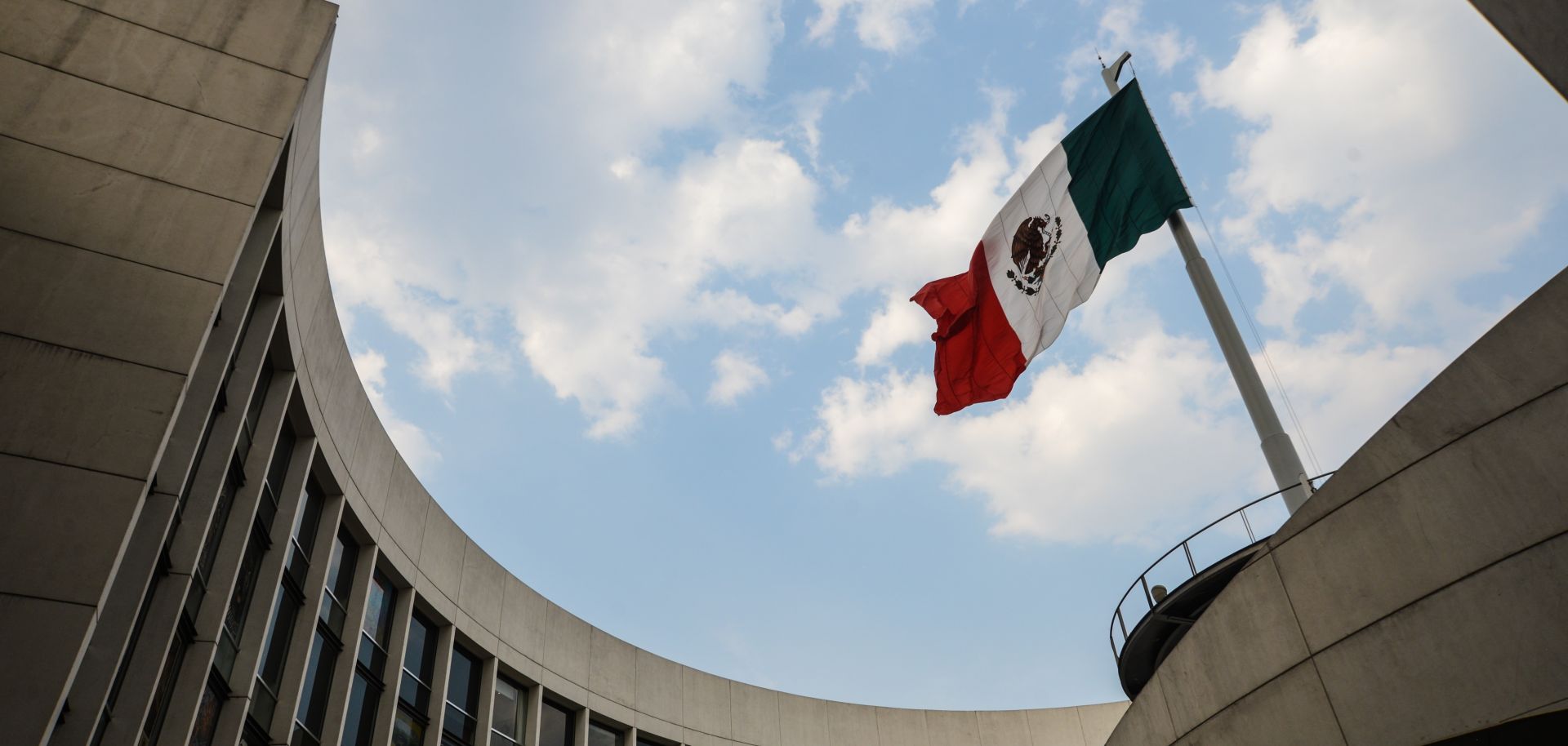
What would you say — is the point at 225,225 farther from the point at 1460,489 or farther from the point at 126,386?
the point at 1460,489

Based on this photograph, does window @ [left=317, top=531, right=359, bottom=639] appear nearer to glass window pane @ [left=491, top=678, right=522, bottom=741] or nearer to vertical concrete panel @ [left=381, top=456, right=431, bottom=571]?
vertical concrete panel @ [left=381, top=456, right=431, bottom=571]

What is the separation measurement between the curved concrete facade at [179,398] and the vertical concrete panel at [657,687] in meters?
7.03

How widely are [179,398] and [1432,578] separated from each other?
46.2 feet

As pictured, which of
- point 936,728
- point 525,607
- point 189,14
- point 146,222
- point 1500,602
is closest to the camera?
point 1500,602

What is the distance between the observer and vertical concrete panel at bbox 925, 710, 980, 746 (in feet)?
111

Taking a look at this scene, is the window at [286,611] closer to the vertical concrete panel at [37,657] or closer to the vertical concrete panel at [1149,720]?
the vertical concrete panel at [37,657]

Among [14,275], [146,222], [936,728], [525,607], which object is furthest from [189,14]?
[936,728]

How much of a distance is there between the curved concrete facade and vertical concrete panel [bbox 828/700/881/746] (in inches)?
537

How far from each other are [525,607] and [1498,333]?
20.8m

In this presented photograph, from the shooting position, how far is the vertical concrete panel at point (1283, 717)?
13398 millimetres

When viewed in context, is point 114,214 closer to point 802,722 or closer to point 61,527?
point 61,527

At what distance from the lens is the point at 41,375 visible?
1170cm

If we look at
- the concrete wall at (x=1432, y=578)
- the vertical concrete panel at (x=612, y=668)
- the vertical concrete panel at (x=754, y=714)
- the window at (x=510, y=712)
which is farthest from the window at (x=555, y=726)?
the concrete wall at (x=1432, y=578)

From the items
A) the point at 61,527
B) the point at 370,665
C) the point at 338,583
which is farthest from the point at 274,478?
the point at 61,527
